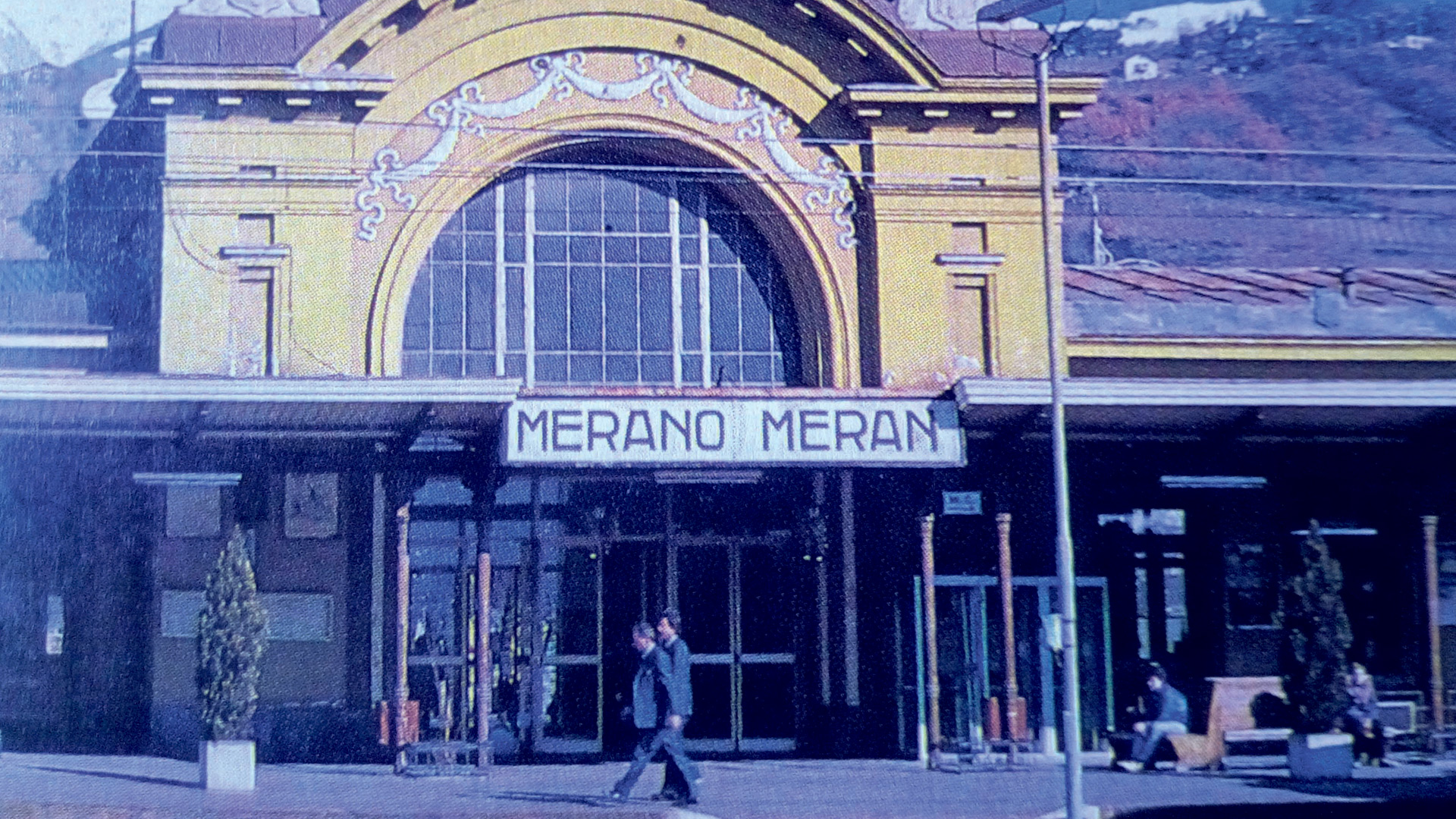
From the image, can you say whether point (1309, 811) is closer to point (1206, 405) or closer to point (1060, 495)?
point (1060, 495)

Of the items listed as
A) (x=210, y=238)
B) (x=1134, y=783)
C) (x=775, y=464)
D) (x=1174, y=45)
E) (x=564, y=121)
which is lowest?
(x=1134, y=783)

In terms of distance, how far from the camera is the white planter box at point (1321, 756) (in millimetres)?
14844

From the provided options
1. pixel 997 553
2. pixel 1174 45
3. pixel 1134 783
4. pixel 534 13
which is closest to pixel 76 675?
pixel 534 13

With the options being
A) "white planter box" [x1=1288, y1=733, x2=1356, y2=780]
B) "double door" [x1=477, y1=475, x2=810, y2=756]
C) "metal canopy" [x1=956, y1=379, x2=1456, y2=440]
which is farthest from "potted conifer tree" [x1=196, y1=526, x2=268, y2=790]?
"white planter box" [x1=1288, y1=733, x2=1356, y2=780]

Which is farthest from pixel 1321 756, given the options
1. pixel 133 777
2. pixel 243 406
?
pixel 133 777

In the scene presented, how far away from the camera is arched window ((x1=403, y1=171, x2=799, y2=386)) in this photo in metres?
17.1

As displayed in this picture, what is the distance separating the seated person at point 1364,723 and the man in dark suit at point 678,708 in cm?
680

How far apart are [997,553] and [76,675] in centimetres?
994

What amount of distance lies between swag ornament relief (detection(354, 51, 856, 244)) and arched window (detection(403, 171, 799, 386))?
2.23 feet

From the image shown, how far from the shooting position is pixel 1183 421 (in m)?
16.0

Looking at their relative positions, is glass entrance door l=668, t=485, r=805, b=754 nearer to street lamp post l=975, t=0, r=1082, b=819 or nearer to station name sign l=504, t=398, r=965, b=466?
station name sign l=504, t=398, r=965, b=466

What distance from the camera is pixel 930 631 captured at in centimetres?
1526

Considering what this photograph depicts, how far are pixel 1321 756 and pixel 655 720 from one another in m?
6.44

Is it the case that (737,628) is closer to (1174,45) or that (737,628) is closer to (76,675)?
(76,675)
